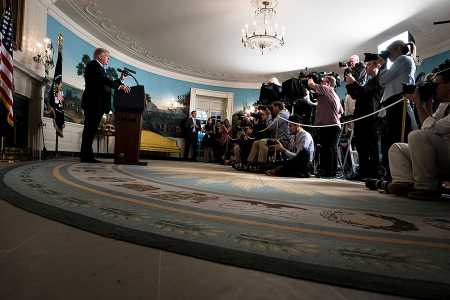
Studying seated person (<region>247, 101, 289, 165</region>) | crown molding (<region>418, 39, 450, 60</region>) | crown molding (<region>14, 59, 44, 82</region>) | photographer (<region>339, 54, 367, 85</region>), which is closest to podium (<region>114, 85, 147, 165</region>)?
crown molding (<region>14, 59, 44, 82</region>)

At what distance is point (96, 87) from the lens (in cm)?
409

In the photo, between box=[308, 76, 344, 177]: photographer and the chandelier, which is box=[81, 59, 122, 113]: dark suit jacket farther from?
the chandelier

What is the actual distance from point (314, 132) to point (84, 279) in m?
5.08

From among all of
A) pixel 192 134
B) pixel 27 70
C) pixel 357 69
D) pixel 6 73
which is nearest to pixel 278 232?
pixel 6 73

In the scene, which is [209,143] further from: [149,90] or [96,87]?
[96,87]

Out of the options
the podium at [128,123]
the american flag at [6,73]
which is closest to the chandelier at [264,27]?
the podium at [128,123]

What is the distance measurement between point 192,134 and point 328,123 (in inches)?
287

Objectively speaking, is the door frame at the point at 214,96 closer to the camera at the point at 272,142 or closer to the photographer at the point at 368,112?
the camera at the point at 272,142

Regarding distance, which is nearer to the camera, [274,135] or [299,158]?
[299,158]

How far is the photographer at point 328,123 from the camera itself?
13.8ft

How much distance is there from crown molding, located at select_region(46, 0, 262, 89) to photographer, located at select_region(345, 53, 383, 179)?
5.98m

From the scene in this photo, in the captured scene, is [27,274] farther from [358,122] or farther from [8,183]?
[358,122]

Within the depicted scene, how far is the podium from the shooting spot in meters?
4.01

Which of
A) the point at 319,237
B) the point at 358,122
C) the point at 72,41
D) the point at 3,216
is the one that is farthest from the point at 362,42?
the point at 3,216
